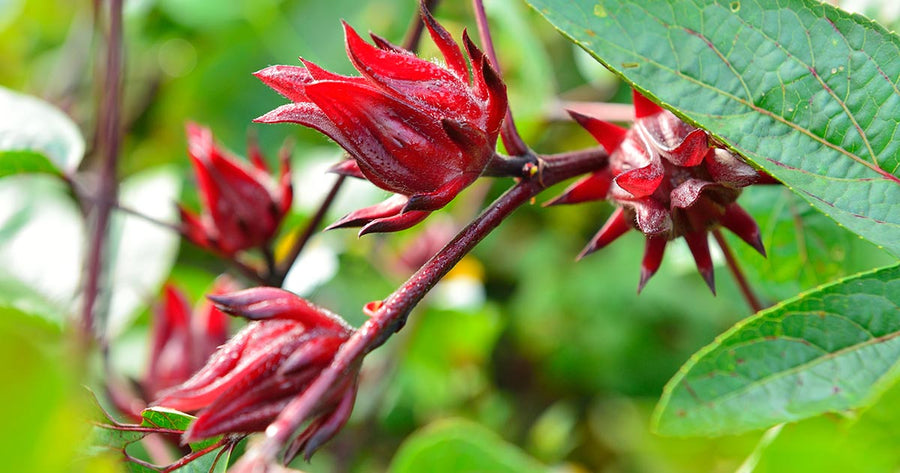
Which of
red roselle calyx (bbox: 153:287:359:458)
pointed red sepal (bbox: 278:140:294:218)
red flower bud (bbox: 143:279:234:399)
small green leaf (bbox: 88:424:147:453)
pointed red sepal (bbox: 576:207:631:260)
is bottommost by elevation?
red flower bud (bbox: 143:279:234:399)

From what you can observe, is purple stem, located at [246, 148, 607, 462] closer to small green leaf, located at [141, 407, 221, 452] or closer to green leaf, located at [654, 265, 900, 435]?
small green leaf, located at [141, 407, 221, 452]

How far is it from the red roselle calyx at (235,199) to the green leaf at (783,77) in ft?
2.53

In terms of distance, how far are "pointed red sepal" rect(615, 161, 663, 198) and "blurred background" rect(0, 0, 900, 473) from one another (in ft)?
1.64

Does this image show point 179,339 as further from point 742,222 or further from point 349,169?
point 742,222

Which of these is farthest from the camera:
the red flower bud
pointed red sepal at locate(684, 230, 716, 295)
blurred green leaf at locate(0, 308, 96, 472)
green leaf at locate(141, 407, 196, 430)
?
the red flower bud

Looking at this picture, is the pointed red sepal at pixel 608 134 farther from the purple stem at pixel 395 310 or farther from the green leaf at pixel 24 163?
the green leaf at pixel 24 163

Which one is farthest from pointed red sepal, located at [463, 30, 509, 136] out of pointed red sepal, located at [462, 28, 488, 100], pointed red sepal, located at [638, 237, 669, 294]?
pointed red sepal, located at [638, 237, 669, 294]

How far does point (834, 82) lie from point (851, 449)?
21.0 inches

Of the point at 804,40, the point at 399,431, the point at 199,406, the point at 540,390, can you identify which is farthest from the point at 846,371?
the point at 540,390

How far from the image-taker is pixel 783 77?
96 cm

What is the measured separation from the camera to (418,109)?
3.14ft

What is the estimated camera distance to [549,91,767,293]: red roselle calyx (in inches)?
38.4

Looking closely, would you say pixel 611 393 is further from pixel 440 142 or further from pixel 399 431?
pixel 440 142

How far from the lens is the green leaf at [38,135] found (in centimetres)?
153
